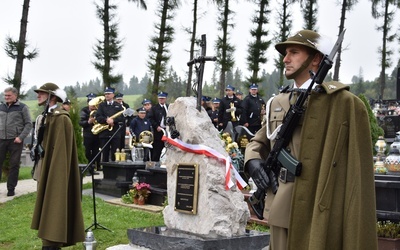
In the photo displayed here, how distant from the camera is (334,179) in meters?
3.54

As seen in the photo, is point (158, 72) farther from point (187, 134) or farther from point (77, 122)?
point (187, 134)

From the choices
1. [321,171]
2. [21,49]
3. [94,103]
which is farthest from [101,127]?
[321,171]

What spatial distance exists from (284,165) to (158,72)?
73.6 feet

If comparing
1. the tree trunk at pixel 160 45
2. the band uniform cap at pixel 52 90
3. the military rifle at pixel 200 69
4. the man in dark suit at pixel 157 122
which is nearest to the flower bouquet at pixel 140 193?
the band uniform cap at pixel 52 90

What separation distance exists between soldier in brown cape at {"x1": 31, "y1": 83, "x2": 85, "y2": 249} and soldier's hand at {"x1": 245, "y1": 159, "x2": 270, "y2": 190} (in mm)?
3621

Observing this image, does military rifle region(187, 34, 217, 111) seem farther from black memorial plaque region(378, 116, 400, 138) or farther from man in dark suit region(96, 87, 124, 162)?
black memorial plaque region(378, 116, 400, 138)

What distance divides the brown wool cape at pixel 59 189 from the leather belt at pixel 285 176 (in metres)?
3.87

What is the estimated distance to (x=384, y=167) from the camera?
8.35 metres

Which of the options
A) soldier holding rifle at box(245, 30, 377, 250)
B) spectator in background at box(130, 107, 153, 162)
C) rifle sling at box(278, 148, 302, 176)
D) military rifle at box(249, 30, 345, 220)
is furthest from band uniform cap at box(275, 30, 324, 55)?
spectator in background at box(130, 107, 153, 162)

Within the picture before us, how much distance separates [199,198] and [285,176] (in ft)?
9.05

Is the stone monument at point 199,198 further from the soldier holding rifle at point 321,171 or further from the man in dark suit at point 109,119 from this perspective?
the man in dark suit at point 109,119

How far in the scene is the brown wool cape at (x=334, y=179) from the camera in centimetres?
349

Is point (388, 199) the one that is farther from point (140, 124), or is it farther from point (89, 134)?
point (89, 134)

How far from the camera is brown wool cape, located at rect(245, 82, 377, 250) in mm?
3494
